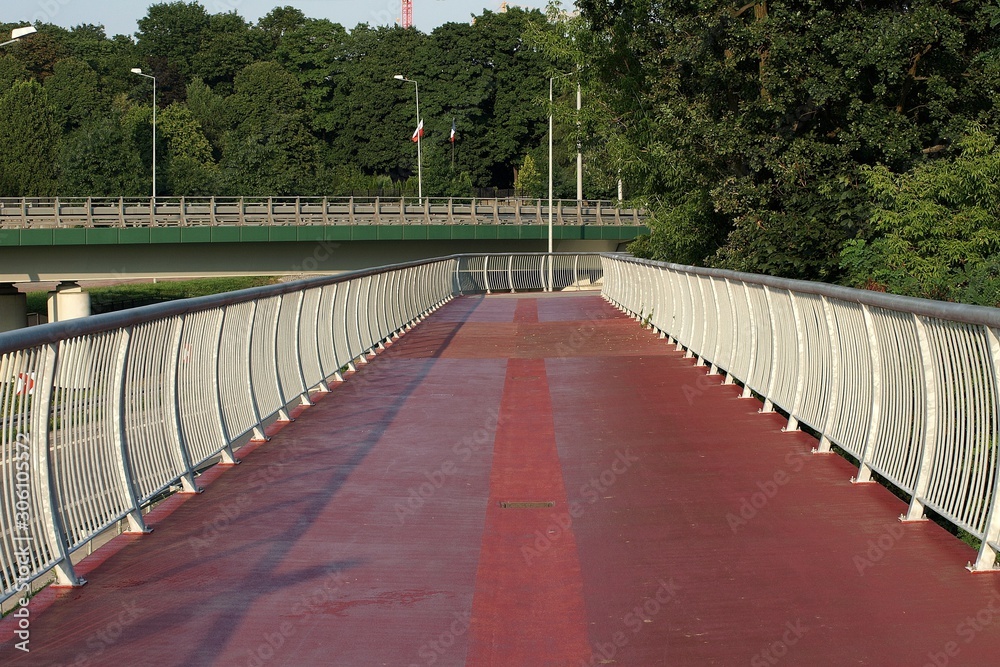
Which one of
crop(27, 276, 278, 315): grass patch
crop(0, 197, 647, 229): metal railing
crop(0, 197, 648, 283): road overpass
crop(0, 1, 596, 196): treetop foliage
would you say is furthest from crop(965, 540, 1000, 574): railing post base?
crop(0, 1, 596, 196): treetop foliage

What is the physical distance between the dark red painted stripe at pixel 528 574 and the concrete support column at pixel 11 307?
160 ft

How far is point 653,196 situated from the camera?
31656 millimetres

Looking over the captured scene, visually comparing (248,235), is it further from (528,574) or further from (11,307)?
(528,574)

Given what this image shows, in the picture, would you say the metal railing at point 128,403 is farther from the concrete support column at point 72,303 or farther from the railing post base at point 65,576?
the concrete support column at point 72,303

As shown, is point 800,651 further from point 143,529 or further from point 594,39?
point 594,39

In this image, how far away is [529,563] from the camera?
6215 millimetres

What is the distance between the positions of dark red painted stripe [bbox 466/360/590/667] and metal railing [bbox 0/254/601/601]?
203 centimetres

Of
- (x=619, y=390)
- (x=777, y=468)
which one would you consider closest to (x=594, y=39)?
(x=619, y=390)

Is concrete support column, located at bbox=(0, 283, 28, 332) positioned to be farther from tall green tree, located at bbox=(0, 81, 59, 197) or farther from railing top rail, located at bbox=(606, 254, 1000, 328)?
railing top rail, located at bbox=(606, 254, 1000, 328)

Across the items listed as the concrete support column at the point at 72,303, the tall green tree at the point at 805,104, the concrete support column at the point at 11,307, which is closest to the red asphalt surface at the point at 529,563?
the tall green tree at the point at 805,104

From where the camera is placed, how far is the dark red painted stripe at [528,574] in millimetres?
4992

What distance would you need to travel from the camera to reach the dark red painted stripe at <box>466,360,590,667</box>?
499 centimetres

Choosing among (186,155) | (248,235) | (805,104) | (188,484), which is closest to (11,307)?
(248,235)

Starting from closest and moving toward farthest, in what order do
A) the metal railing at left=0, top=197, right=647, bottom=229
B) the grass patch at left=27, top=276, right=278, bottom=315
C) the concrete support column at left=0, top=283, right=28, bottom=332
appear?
the metal railing at left=0, top=197, right=647, bottom=229 < the concrete support column at left=0, top=283, right=28, bottom=332 < the grass patch at left=27, top=276, right=278, bottom=315
